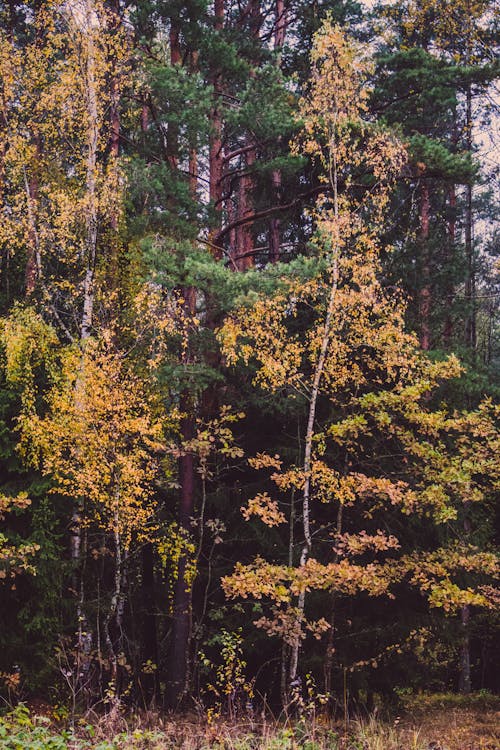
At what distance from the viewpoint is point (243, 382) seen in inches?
495

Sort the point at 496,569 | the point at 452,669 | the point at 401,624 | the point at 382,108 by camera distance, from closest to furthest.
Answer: the point at 496,569 < the point at 401,624 < the point at 382,108 < the point at 452,669

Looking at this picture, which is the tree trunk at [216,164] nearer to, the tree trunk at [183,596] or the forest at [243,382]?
the forest at [243,382]

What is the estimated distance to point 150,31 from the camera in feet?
39.7

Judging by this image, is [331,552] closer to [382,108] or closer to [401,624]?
[401,624]

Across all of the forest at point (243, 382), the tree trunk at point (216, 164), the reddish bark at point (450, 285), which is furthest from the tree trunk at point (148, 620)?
the reddish bark at point (450, 285)

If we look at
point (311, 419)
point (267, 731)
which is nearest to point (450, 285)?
point (311, 419)

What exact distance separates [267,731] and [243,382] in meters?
7.06

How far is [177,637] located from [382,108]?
452 inches

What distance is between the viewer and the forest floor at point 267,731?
17.1 ft

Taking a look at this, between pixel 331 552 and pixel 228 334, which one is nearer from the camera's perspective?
pixel 228 334

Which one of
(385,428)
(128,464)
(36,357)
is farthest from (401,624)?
(36,357)

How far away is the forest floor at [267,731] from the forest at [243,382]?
40.5 inches

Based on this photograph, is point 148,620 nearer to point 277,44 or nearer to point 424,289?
point 424,289

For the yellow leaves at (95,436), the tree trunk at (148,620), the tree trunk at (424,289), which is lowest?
the tree trunk at (148,620)
